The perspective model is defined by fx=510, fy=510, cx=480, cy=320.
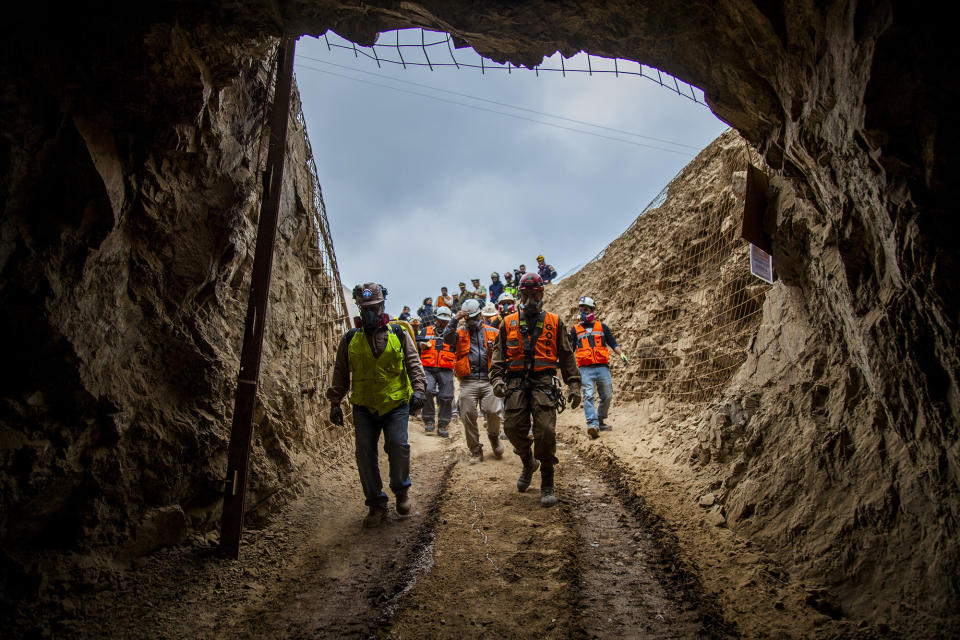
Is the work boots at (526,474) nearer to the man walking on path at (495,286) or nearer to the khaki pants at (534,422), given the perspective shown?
the khaki pants at (534,422)

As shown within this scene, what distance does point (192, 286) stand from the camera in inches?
152

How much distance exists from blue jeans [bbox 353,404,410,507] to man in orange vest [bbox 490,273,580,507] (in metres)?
1.04

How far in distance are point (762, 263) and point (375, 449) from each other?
12.1ft

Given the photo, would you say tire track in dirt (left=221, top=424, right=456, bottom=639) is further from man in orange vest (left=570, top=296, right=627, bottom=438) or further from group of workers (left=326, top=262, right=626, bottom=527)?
man in orange vest (left=570, top=296, right=627, bottom=438)

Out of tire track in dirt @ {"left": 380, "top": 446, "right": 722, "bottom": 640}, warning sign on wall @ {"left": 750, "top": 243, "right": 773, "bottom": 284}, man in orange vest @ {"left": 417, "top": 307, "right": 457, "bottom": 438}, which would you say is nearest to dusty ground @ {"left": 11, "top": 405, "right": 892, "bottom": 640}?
tire track in dirt @ {"left": 380, "top": 446, "right": 722, "bottom": 640}

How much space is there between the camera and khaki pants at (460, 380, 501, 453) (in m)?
6.56

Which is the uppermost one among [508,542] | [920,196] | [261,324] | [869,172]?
[869,172]

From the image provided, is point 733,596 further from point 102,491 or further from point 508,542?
point 102,491

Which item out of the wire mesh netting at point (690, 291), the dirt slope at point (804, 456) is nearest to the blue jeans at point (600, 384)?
the dirt slope at point (804, 456)

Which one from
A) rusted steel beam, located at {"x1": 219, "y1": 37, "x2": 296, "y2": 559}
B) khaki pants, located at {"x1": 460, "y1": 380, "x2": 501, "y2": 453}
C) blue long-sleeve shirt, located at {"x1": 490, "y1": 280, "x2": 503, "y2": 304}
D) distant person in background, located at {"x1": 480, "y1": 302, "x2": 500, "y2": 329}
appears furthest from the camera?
blue long-sleeve shirt, located at {"x1": 490, "y1": 280, "x2": 503, "y2": 304}

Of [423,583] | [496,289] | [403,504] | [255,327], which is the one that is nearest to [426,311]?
[496,289]

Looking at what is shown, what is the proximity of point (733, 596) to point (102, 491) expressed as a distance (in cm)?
383

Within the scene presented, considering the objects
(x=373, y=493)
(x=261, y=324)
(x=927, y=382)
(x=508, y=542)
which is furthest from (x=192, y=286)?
(x=927, y=382)

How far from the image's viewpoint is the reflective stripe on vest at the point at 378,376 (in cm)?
466
